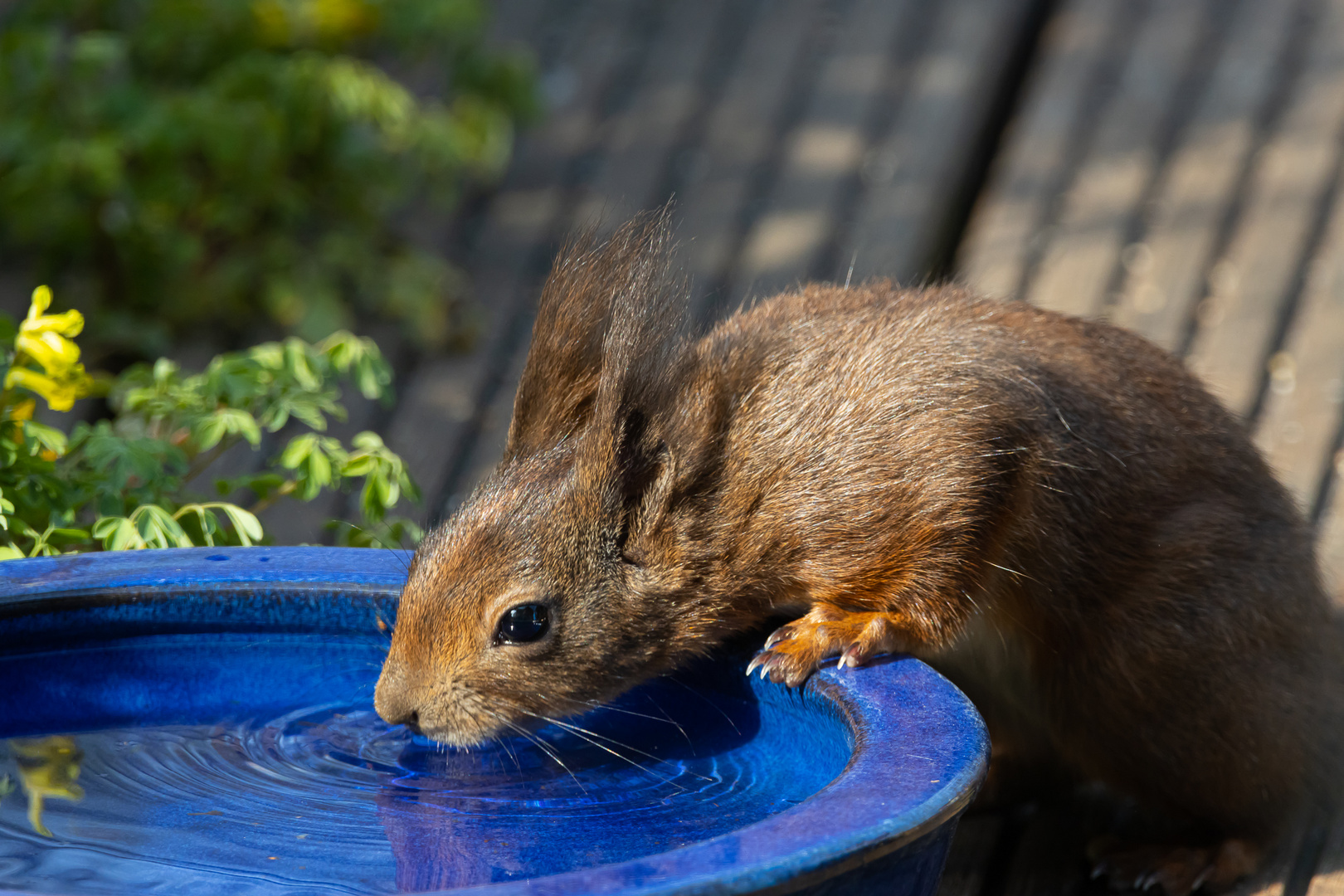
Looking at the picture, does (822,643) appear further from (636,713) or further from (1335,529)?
(1335,529)

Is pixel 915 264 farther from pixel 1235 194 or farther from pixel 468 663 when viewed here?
pixel 468 663

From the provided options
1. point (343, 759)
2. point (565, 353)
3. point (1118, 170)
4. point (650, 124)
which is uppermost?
point (1118, 170)

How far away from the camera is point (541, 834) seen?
2166 millimetres

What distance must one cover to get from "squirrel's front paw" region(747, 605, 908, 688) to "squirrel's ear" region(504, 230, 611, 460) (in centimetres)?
49

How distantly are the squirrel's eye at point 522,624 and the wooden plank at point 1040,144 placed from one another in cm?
283

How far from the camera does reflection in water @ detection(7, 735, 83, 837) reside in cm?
216

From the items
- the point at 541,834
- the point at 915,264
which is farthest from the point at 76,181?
the point at 541,834

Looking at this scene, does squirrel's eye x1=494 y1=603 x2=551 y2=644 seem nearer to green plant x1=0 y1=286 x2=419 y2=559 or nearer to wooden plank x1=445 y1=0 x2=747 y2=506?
green plant x1=0 y1=286 x2=419 y2=559

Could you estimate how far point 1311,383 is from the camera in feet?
15.3

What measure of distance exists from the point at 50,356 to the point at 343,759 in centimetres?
85

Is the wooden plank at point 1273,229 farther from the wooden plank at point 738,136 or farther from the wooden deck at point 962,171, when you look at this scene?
the wooden plank at point 738,136

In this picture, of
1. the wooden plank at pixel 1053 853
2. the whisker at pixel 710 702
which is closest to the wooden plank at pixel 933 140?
the wooden plank at pixel 1053 853

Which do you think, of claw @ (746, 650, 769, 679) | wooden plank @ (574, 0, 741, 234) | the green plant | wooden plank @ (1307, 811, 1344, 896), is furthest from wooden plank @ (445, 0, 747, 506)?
wooden plank @ (1307, 811, 1344, 896)

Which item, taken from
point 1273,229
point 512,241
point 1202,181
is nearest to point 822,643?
point 512,241
